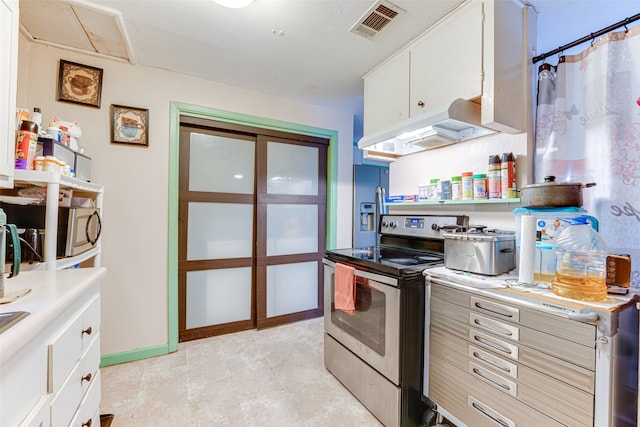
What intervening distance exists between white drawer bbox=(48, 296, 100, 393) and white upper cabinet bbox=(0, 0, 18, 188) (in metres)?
0.65

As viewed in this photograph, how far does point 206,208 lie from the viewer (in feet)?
8.85

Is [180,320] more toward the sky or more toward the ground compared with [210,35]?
more toward the ground

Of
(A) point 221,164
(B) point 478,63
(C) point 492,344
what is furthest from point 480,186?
(A) point 221,164

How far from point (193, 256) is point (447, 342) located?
7.28ft

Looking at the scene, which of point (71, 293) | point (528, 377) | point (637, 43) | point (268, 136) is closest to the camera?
point (71, 293)

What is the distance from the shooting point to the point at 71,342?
3.08 feet

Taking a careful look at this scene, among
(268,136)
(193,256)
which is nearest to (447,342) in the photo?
(193,256)

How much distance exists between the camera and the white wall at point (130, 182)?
2.07 m

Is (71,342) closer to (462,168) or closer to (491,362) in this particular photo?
(491,362)

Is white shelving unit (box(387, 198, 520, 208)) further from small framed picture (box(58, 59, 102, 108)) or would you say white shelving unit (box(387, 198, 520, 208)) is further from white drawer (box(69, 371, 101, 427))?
small framed picture (box(58, 59, 102, 108))

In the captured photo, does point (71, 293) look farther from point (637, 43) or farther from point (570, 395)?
point (637, 43)

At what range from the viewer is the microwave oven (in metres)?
1.31

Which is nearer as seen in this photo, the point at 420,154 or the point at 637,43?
the point at 637,43

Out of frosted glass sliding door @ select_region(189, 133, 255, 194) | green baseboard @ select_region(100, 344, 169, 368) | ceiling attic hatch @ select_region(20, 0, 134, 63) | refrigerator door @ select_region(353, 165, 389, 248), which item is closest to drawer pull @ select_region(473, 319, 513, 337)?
frosted glass sliding door @ select_region(189, 133, 255, 194)
